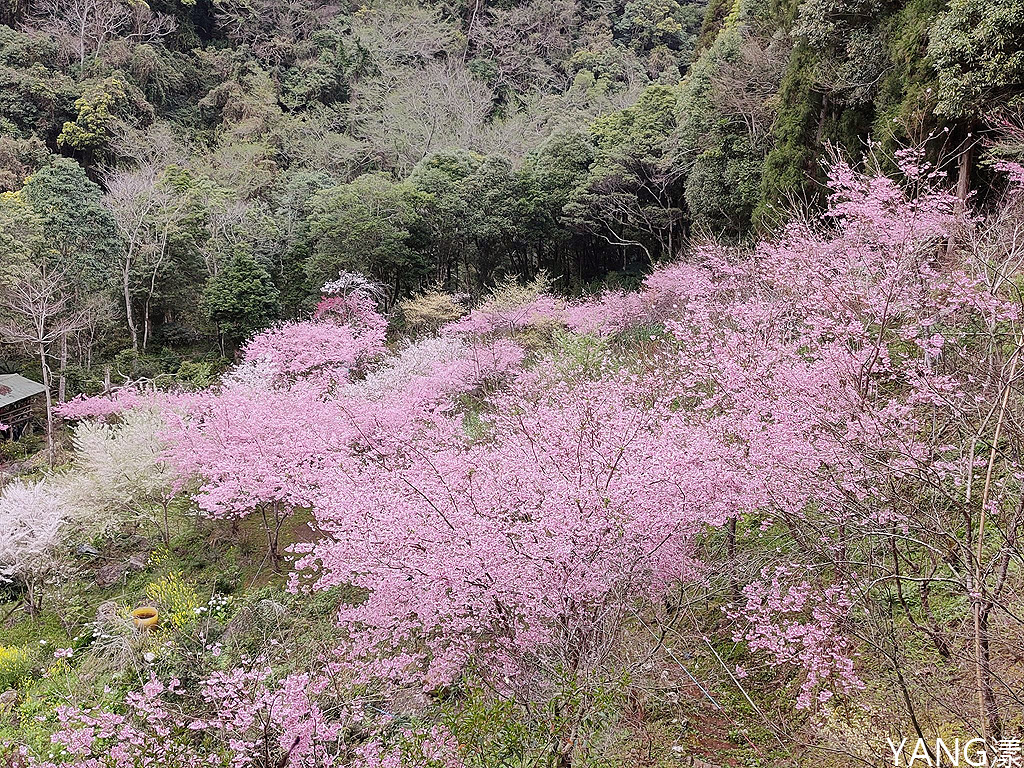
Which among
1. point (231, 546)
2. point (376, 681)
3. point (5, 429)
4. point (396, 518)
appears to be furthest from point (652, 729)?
point (5, 429)

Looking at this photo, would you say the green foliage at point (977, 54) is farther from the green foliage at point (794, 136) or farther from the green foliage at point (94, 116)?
the green foliage at point (94, 116)

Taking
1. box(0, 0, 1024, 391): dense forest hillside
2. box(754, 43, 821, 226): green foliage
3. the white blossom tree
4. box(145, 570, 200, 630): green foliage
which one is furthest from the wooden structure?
box(754, 43, 821, 226): green foliage

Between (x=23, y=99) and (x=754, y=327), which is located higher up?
(x=23, y=99)

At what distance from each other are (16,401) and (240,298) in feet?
21.2

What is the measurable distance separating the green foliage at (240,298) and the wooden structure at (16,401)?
508cm

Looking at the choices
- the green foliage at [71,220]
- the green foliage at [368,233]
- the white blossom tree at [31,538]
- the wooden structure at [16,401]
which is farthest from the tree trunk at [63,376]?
the white blossom tree at [31,538]

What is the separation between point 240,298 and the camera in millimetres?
19641

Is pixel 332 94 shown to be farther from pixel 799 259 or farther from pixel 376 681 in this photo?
pixel 376 681

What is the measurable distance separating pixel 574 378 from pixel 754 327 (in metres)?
3.88

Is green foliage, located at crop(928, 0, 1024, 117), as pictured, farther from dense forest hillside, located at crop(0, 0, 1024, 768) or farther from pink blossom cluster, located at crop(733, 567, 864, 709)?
pink blossom cluster, located at crop(733, 567, 864, 709)

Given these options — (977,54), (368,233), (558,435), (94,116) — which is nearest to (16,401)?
(368,233)

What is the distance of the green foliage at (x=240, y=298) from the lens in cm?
1942

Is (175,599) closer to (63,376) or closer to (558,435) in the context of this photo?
(558,435)

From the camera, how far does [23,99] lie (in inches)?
1013
